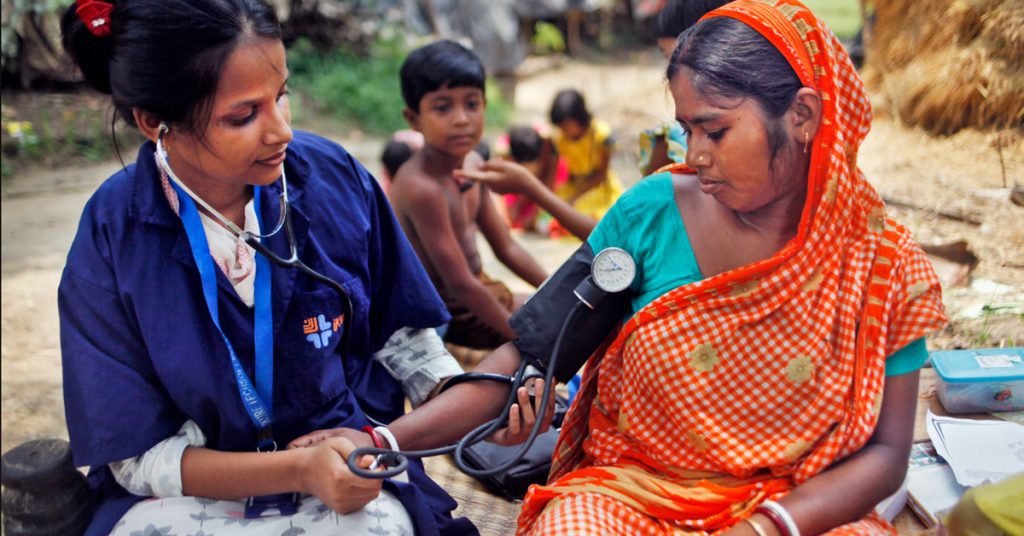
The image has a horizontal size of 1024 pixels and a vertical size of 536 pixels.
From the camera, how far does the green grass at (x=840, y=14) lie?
495 inches

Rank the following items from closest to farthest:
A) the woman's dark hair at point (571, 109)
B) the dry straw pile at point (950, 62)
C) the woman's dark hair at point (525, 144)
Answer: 1. the dry straw pile at point (950, 62)
2. the woman's dark hair at point (525, 144)
3. the woman's dark hair at point (571, 109)

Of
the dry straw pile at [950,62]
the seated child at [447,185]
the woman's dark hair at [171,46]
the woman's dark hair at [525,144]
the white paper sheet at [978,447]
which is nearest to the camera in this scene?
the woman's dark hair at [171,46]

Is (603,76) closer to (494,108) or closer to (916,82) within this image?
(494,108)

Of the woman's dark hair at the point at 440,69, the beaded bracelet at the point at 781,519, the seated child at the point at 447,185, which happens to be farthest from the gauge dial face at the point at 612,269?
the woman's dark hair at the point at 440,69

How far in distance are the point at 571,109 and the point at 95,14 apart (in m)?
4.88

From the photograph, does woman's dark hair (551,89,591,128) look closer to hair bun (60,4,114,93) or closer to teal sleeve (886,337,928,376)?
hair bun (60,4,114,93)

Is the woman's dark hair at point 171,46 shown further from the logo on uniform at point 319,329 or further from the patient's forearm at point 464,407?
the patient's forearm at point 464,407

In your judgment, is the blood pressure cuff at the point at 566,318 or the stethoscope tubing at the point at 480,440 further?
the blood pressure cuff at the point at 566,318

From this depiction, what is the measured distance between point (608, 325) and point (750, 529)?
0.52 metres

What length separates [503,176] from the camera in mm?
3289

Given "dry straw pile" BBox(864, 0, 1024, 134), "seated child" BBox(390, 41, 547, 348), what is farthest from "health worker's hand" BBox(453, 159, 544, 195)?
"dry straw pile" BBox(864, 0, 1024, 134)

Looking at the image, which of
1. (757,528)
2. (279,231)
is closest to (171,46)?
(279,231)

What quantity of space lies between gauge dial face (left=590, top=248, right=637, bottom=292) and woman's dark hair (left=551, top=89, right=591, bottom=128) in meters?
4.72

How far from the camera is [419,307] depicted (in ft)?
7.04
